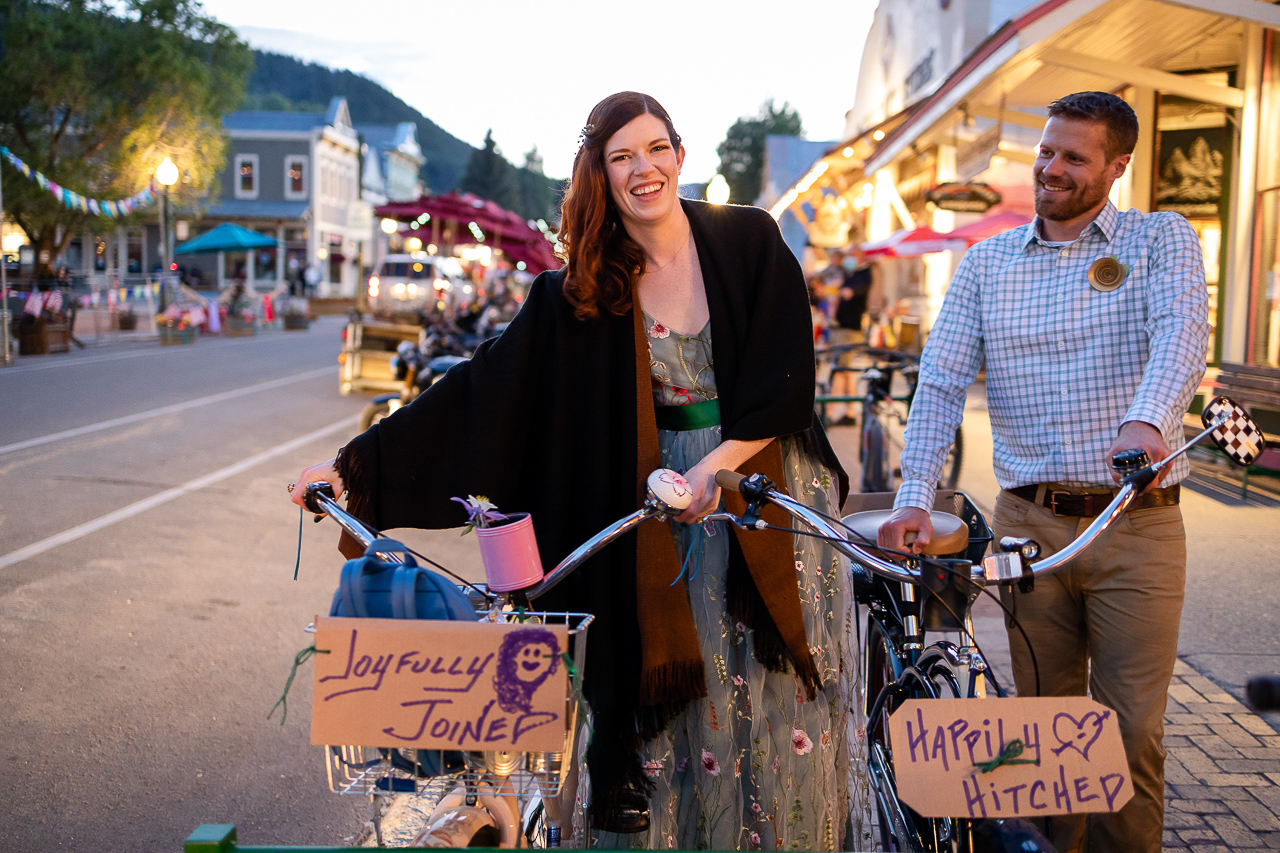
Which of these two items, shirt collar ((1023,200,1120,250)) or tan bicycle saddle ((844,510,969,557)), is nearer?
tan bicycle saddle ((844,510,969,557))

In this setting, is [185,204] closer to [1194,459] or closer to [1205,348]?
[1194,459]

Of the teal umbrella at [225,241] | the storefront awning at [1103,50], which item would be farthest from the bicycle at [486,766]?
the teal umbrella at [225,241]

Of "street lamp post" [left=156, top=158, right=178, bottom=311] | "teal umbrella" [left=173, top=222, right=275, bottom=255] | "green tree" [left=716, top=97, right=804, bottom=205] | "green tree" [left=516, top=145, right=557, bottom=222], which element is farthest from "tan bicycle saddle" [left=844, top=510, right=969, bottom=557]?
"green tree" [left=516, top=145, right=557, bottom=222]

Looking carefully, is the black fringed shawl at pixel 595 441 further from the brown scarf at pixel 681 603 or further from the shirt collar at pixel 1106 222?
the shirt collar at pixel 1106 222

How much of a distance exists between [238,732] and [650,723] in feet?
8.15

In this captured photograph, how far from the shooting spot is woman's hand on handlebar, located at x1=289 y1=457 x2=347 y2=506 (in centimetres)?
240

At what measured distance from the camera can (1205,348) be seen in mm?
2637

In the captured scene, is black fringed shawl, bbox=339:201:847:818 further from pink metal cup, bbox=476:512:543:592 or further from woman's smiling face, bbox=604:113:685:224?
pink metal cup, bbox=476:512:543:592

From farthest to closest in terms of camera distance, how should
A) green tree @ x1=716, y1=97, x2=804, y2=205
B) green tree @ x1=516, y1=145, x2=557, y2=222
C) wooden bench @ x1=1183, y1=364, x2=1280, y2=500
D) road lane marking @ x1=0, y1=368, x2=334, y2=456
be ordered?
green tree @ x1=516, y1=145, x2=557, y2=222
green tree @ x1=716, y1=97, x2=804, y2=205
road lane marking @ x1=0, y1=368, x2=334, y2=456
wooden bench @ x1=1183, y1=364, x2=1280, y2=500

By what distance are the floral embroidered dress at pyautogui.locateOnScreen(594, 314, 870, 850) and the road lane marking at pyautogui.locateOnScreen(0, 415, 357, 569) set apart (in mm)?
5379

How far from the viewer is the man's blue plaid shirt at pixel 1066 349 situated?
2.62 metres

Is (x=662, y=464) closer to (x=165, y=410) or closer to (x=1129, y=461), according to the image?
(x=1129, y=461)

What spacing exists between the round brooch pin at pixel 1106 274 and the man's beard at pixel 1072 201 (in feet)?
0.45

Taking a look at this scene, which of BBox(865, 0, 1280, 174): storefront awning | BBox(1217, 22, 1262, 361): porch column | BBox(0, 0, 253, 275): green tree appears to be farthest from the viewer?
BBox(0, 0, 253, 275): green tree
